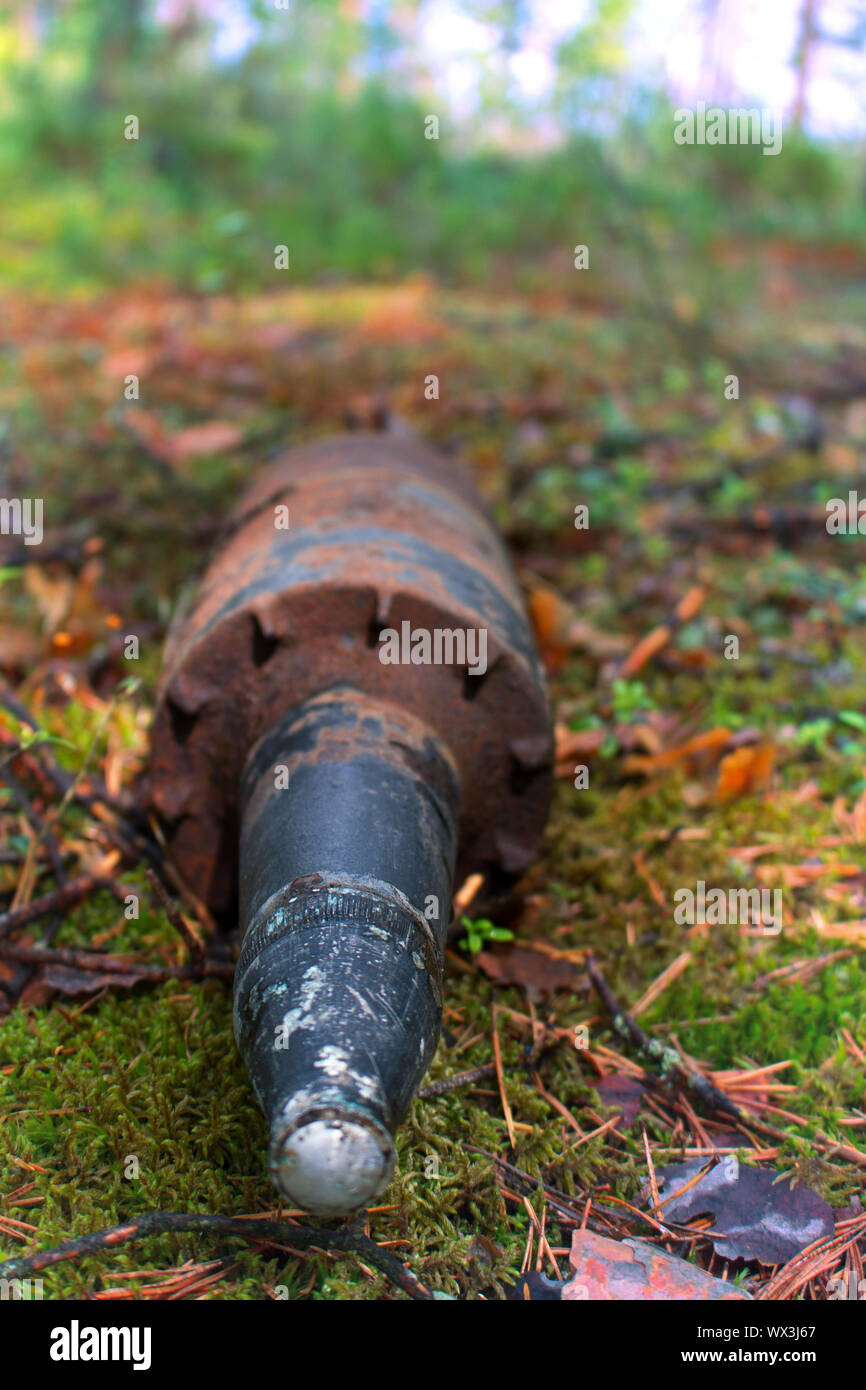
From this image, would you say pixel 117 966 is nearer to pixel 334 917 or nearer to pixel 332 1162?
pixel 334 917

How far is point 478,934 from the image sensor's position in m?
2.19

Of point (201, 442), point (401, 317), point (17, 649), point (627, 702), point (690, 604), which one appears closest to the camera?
point (627, 702)

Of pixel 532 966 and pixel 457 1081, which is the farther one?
pixel 532 966

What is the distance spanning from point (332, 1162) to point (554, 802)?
4.78 ft

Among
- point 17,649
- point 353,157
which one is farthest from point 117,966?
point 353,157

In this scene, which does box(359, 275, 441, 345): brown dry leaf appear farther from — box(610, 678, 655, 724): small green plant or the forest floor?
box(610, 678, 655, 724): small green plant

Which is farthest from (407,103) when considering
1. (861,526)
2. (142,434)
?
(861,526)

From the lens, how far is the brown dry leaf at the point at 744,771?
2.62m

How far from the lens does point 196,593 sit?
2.49 metres
